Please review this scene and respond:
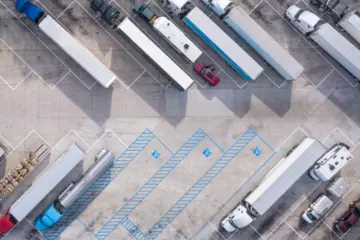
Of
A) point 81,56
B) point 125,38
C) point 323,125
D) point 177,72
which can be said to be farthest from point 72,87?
point 323,125

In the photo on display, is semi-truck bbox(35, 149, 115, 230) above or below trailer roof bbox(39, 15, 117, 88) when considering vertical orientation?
below

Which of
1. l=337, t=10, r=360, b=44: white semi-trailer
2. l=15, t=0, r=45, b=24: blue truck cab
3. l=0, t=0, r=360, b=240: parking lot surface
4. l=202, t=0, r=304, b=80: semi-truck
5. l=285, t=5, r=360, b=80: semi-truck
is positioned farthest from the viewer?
l=0, t=0, r=360, b=240: parking lot surface

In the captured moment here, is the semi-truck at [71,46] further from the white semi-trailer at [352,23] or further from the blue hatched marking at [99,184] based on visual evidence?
the white semi-trailer at [352,23]

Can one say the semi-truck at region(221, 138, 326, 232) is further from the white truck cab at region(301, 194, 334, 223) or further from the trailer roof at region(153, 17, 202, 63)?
the trailer roof at region(153, 17, 202, 63)

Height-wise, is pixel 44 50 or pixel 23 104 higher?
pixel 44 50

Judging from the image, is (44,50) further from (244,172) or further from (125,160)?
(244,172)

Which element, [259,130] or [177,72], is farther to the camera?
[259,130]

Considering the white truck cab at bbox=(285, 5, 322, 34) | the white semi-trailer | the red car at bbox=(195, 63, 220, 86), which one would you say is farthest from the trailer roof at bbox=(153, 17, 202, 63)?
the white semi-trailer

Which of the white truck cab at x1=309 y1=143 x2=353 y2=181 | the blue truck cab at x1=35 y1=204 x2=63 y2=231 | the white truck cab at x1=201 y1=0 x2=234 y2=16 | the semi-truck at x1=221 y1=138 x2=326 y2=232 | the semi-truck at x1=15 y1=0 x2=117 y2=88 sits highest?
the white truck cab at x1=201 y1=0 x2=234 y2=16
